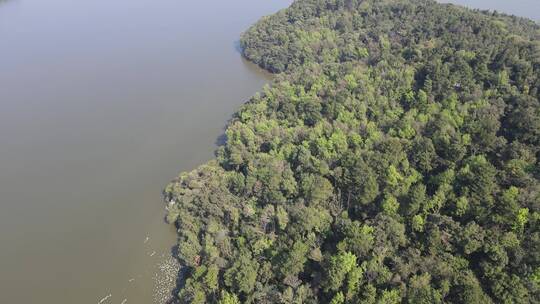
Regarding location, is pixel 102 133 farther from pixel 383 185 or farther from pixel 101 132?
pixel 383 185

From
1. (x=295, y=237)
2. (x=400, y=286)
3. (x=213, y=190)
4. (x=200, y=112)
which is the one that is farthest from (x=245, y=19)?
(x=400, y=286)

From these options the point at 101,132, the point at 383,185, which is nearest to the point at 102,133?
the point at 101,132

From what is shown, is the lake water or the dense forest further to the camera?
the lake water

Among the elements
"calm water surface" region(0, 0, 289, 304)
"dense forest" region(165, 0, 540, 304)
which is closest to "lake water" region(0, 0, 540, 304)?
"calm water surface" region(0, 0, 289, 304)

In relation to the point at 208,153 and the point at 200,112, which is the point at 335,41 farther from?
the point at 208,153

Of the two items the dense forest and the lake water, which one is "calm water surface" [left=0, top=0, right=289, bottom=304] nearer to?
the lake water

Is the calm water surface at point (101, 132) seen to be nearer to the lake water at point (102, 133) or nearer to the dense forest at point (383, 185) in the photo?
the lake water at point (102, 133)

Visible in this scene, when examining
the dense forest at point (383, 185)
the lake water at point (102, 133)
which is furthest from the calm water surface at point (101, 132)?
the dense forest at point (383, 185)
